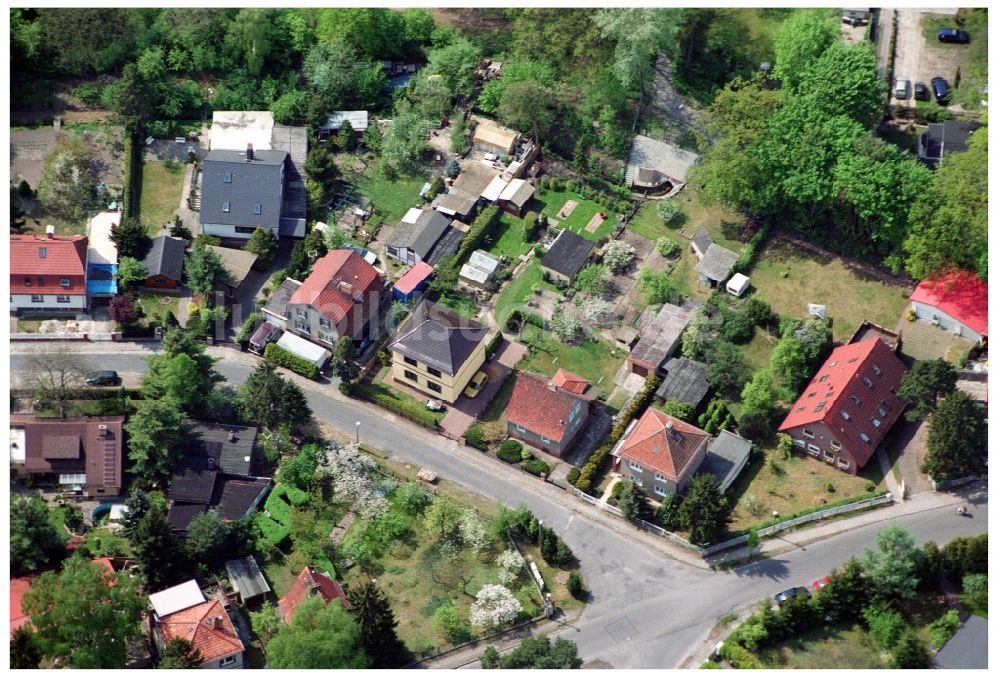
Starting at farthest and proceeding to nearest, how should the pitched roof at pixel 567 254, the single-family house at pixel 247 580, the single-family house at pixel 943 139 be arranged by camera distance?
1. the single-family house at pixel 943 139
2. the pitched roof at pixel 567 254
3. the single-family house at pixel 247 580

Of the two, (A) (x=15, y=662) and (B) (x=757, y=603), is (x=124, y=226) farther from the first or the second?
(B) (x=757, y=603)

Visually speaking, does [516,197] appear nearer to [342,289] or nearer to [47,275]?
[342,289]

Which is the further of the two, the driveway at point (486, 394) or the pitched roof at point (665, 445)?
the driveway at point (486, 394)

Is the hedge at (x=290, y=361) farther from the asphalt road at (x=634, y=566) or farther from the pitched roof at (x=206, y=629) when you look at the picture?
the pitched roof at (x=206, y=629)

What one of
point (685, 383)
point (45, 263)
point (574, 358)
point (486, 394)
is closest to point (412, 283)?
point (486, 394)

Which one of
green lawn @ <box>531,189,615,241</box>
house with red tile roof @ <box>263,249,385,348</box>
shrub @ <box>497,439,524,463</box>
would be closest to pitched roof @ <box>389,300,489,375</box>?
house with red tile roof @ <box>263,249,385,348</box>

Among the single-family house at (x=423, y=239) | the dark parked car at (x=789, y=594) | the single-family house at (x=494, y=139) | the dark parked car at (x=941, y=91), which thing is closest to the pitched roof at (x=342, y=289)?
the single-family house at (x=423, y=239)

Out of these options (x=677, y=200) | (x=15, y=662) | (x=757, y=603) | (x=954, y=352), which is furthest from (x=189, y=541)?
(x=954, y=352)

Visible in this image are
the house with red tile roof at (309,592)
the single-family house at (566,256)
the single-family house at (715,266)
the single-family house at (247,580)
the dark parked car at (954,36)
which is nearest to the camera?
the house with red tile roof at (309,592)

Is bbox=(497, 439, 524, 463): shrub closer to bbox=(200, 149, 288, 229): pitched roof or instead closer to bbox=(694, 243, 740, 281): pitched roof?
bbox=(694, 243, 740, 281): pitched roof
